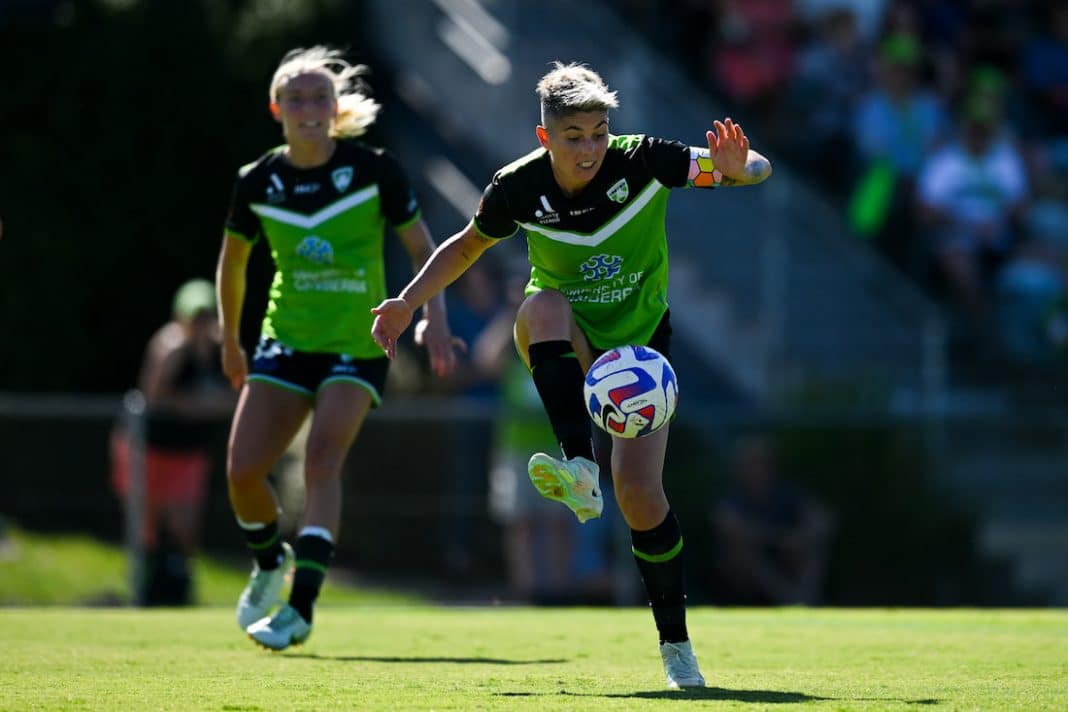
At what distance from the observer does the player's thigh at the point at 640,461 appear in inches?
264

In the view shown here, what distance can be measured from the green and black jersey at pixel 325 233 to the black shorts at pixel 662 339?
5.95 feet

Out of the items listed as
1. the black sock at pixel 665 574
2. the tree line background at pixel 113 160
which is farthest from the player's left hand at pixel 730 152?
the tree line background at pixel 113 160

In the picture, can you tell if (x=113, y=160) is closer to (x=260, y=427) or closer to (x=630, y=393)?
(x=260, y=427)

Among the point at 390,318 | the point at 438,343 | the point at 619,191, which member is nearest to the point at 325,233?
the point at 438,343

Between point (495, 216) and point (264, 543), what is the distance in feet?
8.25

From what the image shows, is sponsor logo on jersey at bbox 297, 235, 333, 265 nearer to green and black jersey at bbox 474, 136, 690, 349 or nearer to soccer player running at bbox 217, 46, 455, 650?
soccer player running at bbox 217, 46, 455, 650

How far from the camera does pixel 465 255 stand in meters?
7.05

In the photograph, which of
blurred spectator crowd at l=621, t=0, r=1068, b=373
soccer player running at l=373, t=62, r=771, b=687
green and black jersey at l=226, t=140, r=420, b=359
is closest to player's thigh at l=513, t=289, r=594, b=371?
soccer player running at l=373, t=62, r=771, b=687

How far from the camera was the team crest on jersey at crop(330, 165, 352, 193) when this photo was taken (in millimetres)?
8477

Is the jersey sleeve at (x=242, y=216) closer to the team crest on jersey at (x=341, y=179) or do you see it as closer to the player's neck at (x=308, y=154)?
the player's neck at (x=308, y=154)

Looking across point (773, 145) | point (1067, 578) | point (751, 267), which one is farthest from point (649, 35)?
point (1067, 578)

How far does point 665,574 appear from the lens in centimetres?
679

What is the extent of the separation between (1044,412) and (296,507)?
237 inches

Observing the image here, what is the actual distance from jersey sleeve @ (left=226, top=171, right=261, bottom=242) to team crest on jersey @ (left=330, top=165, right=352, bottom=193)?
A: 42 cm
